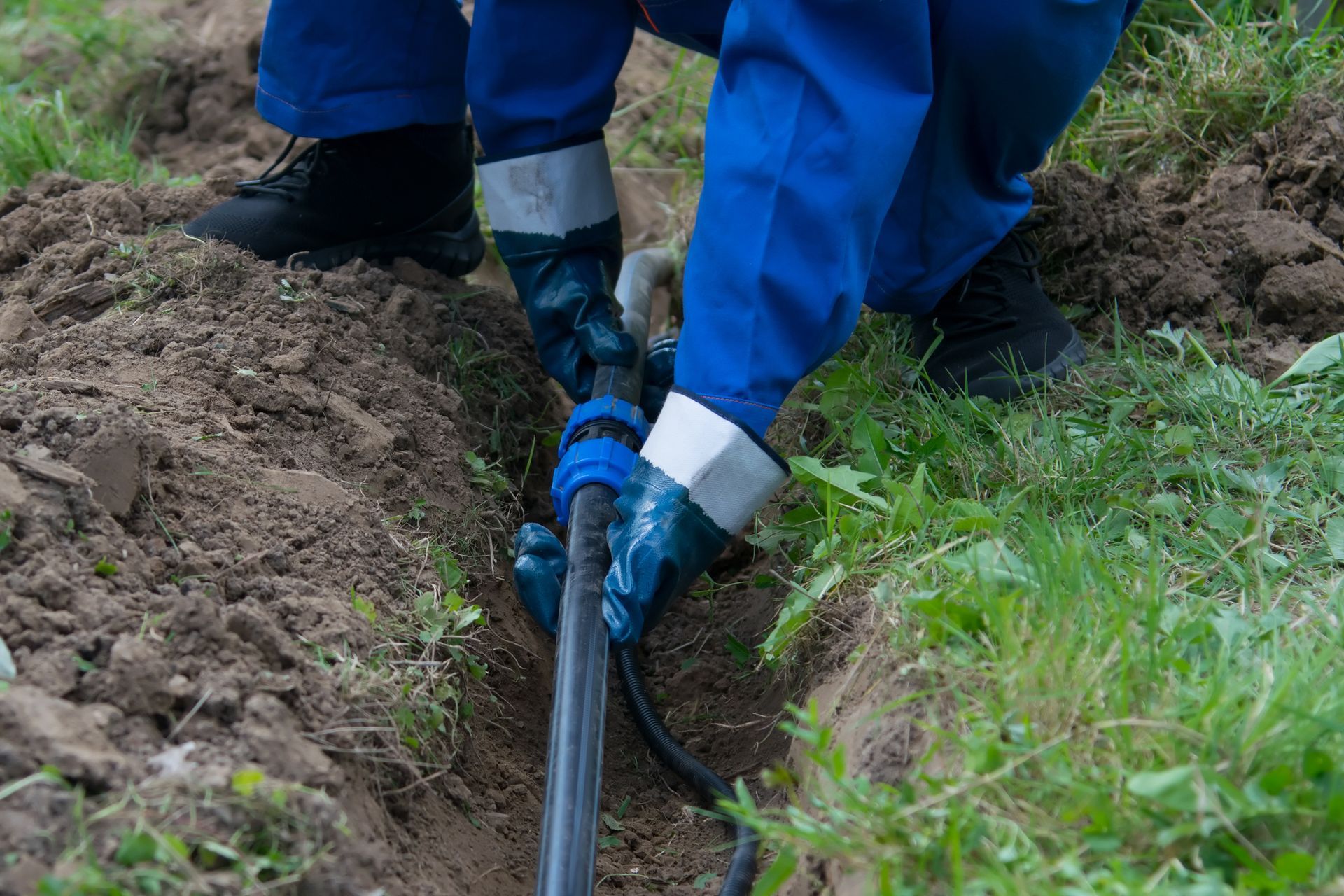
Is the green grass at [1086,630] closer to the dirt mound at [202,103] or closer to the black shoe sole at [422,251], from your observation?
the black shoe sole at [422,251]

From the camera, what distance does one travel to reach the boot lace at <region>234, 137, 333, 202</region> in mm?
2297

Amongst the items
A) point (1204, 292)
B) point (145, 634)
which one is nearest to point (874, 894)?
point (145, 634)

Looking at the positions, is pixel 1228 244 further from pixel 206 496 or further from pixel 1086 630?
pixel 206 496

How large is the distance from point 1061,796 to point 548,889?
567mm

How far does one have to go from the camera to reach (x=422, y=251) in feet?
8.16

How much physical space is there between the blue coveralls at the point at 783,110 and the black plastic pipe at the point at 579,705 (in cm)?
29

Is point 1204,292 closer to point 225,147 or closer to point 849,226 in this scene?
point 849,226

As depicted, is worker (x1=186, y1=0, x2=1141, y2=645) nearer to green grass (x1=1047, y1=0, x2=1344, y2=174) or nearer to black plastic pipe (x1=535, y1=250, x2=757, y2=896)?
black plastic pipe (x1=535, y1=250, x2=757, y2=896)

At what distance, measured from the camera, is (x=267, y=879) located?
1.09 metres

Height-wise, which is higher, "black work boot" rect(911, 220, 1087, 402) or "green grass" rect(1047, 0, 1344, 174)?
"green grass" rect(1047, 0, 1344, 174)

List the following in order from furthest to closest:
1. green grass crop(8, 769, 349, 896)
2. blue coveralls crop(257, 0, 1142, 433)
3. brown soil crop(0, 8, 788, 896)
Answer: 1. blue coveralls crop(257, 0, 1142, 433)
2. brown soil crop(0, 8, 788, 896)
3. green grass crop(8, 769, 349, 896)

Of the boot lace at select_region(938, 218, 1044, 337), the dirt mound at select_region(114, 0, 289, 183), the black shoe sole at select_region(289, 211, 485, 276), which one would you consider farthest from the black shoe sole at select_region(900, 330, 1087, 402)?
the dirt mound at select_region(114, 0, 289, 183)

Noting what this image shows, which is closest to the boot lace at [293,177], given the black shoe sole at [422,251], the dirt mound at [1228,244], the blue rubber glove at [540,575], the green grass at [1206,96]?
the black shoe sole at [422,251]

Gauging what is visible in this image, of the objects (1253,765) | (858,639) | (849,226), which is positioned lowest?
(858,639)
